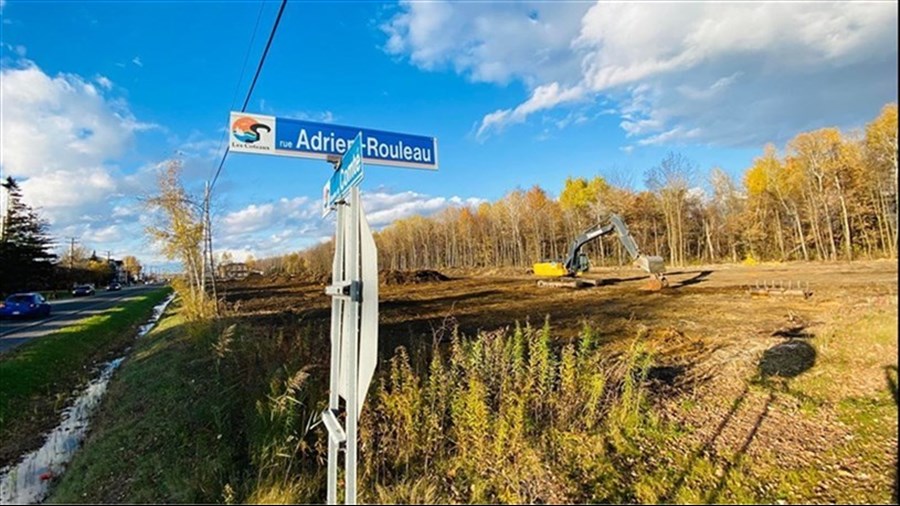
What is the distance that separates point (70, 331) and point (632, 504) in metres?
17.7

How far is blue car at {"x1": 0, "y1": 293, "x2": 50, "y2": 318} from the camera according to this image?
66.2 feet

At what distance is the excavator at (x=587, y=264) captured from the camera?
1917cm

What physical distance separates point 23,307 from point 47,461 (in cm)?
2084

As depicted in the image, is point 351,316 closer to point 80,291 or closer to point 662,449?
point 662,449

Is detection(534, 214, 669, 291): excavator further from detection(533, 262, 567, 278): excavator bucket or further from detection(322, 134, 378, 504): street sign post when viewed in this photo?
detection(322, 134, 378, 504): street sign post

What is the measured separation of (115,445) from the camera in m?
4.79

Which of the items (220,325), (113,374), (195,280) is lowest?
(113,374)

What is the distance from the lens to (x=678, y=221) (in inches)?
1614

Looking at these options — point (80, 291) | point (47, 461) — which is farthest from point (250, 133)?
point (80, 291)

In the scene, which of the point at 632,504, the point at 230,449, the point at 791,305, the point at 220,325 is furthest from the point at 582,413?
the point at 791,305

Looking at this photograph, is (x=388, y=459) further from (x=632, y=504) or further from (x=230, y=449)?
(x=632, y=504)

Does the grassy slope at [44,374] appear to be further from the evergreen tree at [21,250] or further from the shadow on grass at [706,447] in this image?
the evergreen tree at [21,250]

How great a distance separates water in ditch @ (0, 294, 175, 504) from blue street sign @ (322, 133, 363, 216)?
13.1 feet

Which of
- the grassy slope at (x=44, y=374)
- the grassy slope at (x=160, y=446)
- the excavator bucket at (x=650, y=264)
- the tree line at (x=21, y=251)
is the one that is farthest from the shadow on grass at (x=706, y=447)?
the tree line at (x=21, y=251)
